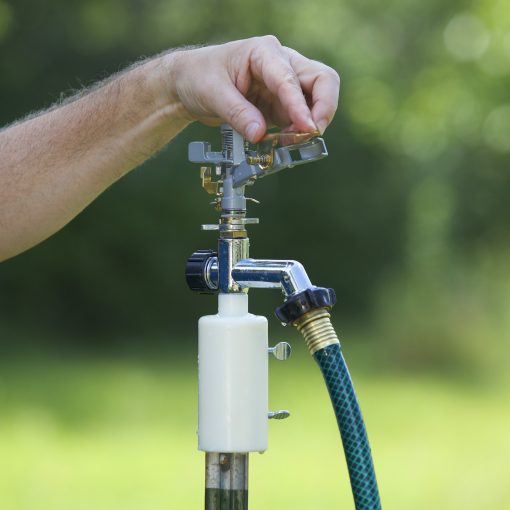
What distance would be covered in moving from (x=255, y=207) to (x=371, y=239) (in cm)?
144

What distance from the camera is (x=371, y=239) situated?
9.16 metres

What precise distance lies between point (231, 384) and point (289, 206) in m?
7.45

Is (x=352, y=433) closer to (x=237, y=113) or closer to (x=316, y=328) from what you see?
(x=316, y=328)

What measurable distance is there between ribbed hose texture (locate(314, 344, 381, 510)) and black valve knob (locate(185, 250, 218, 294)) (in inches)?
7.8

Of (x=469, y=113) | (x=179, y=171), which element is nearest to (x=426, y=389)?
(x=179, y=171)

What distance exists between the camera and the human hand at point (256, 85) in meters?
1.18

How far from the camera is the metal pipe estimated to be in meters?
1.22

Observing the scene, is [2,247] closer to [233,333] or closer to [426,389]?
[233,333]

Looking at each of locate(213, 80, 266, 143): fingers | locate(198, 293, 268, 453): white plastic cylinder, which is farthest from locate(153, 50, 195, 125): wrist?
locate(198, 293, 268, 453): white plastic cylinder

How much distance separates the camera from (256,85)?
1.28 metres

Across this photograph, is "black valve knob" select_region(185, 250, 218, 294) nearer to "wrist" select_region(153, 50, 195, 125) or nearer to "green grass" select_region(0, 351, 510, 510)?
"wrist" select_region(153, 50, 195, 125)

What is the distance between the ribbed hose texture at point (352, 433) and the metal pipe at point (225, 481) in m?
0.14

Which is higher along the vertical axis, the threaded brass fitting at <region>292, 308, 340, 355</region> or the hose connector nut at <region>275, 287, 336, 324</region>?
the hose connector nut at <region>275, 287, 336, 324</region>

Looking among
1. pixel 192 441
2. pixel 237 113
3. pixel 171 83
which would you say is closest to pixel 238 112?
pixel 237 113
